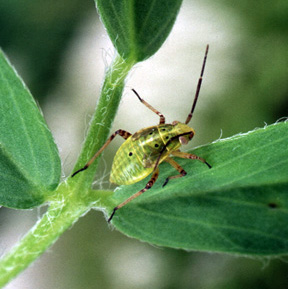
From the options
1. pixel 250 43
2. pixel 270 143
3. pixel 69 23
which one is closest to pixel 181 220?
pixel 270 143

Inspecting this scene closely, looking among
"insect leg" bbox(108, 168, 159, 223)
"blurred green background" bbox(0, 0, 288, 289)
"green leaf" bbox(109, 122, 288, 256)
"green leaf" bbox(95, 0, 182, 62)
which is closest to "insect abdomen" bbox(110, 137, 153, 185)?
"insect leg" bbox(108, 168, 159, 223)

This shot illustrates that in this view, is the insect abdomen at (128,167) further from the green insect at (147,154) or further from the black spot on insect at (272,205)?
the black spot on insect at (272,205)

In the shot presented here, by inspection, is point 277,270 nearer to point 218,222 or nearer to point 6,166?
point 218,222

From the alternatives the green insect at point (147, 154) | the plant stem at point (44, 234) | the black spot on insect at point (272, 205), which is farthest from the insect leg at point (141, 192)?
the black spot on insect at point (272, 205)

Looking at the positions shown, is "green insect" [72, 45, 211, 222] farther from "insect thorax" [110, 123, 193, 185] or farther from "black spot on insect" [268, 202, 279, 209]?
"black spot on insect" [268, 202, 279, 209]

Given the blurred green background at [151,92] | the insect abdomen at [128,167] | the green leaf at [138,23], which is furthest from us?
the blurred green background at [151,92]

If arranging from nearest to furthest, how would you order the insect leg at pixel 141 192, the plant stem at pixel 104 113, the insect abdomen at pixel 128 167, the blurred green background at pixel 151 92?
1. the plant stem at pixel 104 113
2. the insect leg at pixel 141 192
3. the insect abdomen at pixel 128 167
4. the blurred green background at pixel 151 92

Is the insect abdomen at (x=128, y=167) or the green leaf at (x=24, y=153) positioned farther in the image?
the insect abdomen at (x=128, y=167)
